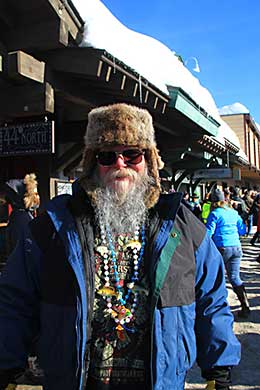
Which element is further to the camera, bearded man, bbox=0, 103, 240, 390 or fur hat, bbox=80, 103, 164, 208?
fur hat, bbox=80, 103, 164, 208

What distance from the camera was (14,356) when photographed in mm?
1447

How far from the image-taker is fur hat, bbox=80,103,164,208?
162 cm

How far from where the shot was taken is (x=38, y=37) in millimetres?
3398

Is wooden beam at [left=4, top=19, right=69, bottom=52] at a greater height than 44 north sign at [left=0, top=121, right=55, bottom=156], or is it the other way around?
wooden beam at [left=4, top=19, right=69, bottom=52]

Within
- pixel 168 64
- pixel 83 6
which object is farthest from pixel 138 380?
pixel 168 64

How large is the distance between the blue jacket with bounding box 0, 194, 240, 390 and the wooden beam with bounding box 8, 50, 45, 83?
6.11 ft

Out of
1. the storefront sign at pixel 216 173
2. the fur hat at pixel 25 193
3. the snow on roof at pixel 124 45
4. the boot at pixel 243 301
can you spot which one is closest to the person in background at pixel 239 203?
the storefront sign at pixel 216 173

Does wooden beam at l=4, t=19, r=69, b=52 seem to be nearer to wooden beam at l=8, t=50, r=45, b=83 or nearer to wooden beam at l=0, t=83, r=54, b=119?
wooden beam at l=8, t=50, r=45, b=83

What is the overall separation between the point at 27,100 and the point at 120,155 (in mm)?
2218

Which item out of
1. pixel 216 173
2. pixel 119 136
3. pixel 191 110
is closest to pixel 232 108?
pixel 216 173

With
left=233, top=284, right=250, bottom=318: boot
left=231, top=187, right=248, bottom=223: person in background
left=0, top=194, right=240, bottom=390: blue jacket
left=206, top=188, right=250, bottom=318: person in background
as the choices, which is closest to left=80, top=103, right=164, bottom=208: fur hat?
left=0, top=194, right=240, bottom=390: blue jacket

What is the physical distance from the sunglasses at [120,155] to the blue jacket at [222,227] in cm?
337

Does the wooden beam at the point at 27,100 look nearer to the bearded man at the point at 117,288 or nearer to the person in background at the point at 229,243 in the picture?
the bearded man at the point at 117,288

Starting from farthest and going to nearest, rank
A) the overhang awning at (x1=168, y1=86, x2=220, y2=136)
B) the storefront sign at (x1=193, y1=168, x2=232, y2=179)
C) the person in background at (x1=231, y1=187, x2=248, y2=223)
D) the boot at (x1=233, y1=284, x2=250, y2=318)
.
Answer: the person in background at (x1=231, y1=187, x2=248, y2=223) < the storefront sign at (x1=193, y1=168, x2=232, y2=179) < the boot at (x1=233, y1=284, x2=250, y2=318) < the overhang awning at (x1=168, y1=86, x2=220, y2=136)
